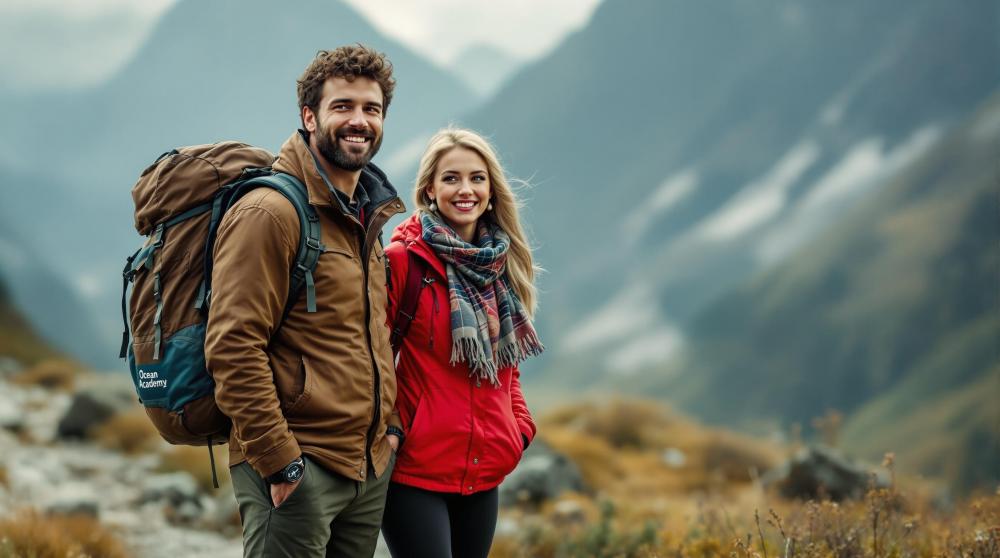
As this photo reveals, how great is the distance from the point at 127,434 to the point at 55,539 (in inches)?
285

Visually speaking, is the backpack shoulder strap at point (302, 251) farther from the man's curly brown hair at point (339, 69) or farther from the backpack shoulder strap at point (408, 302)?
the backpack shoulder strap at point (408, 302)

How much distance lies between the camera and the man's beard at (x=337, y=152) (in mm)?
3223

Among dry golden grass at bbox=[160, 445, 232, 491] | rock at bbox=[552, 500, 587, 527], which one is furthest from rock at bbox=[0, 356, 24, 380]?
rock at bbox=[552, 500, 587, 527]

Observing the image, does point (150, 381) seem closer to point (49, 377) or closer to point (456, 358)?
point (456, 358)

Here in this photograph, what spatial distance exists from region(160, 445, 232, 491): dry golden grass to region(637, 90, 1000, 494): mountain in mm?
124000

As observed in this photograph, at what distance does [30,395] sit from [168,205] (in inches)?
597

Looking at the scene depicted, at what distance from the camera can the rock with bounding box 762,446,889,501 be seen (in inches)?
415

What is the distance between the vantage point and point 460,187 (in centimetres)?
377

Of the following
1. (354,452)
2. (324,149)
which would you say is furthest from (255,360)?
(324,149)

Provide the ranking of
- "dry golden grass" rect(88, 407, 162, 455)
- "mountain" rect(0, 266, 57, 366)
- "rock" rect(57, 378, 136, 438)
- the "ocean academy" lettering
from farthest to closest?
1. "mountain" rect(0, 266, 57, 366)
2. "rock" rect(57, 378, 136, 438)
3. "dry golden grass" rect(88, 407, 162, 455)
4. the "ocean academy" lettering

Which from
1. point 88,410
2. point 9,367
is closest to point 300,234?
point 88,410

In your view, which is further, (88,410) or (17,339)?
(17,339)

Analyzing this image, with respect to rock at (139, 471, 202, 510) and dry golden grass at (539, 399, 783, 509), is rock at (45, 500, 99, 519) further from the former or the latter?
dry golden grass at (539, 399, 783, 509)

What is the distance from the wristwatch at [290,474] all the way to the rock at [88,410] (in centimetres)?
1133
